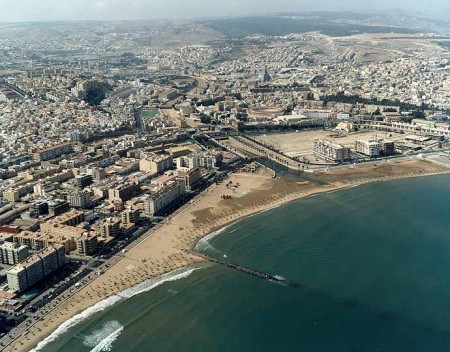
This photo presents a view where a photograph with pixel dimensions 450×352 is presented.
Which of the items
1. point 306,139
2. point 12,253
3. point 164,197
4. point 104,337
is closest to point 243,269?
point 104,337

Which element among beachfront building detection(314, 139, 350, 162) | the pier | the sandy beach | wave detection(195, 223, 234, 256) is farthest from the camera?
beachfront building detection(314, 139, 350, 162)

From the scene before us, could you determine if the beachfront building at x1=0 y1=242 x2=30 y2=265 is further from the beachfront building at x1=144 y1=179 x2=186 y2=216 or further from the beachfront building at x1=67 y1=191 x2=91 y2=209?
the beachfront building at x1=144 y1=179 x2=186 y2=216

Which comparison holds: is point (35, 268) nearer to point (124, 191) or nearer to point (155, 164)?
point (124, 191)

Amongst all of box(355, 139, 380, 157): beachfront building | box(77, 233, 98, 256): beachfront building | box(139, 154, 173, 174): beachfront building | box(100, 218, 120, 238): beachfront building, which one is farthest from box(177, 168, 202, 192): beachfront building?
box(355, 139, 380, 157): beachfront building

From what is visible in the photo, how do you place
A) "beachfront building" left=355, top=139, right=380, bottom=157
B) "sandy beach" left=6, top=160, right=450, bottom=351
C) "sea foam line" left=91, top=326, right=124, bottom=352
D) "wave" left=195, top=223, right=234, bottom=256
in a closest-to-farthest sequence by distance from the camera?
"sea foam line" left=91, top=326, right=124, bottom=352, "sandy beach" left=6, top=160, right=450, bottom=351, "wave" left=195, top=223, right=234, bottom=256, "beachfront building" left=355, top=139, right=380, bottom=157

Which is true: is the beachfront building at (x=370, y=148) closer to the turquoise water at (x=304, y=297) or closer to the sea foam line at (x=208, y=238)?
the turquoise water at (x=304, y=297)

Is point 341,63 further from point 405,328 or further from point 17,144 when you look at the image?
point 405,328
